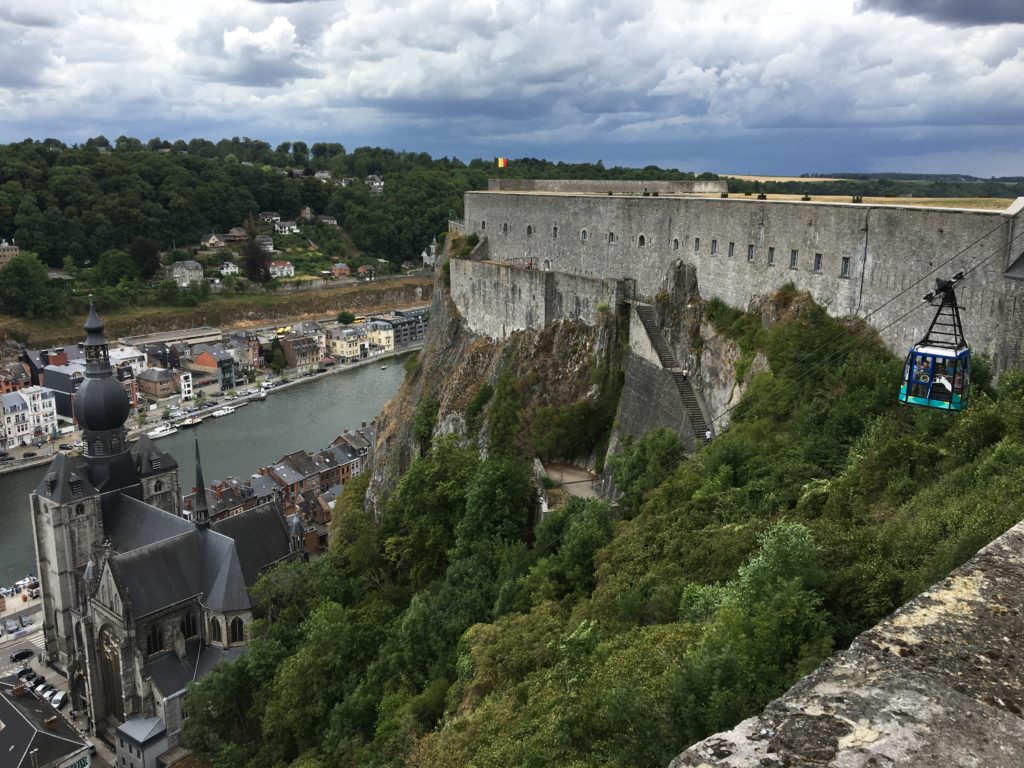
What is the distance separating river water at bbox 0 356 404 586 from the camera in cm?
4748

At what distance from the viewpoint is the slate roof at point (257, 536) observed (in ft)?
101

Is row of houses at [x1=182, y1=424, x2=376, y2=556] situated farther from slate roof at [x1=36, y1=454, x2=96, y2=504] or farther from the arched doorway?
the arched doorway

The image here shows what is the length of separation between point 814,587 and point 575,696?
10.4 feet

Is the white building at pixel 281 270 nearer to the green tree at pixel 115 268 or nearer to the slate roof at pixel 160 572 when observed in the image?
the green tree at pixel 115 268

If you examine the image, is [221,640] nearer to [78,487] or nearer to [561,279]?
[78,487]

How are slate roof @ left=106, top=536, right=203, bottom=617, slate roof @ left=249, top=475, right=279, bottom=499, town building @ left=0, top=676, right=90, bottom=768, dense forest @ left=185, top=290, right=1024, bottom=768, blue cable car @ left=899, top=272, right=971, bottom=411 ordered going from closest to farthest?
1. dense forest @ left=185, top=290, right=1024, bottom=768
2. blue cable car @ left=899, top=272, right=971, bottom=411
3. town building @ left=0, top=676, right=90, bottom=768
4. slate roof @ left=106, top=536, right=203, bottom=617
5. slate roof @ left=249, top=475, right=279, bottom=499

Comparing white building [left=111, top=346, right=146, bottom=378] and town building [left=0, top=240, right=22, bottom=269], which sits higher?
town building [left=0, top=240, right=22, bottom=269]

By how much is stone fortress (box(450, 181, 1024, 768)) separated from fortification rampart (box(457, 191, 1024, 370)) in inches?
1.5

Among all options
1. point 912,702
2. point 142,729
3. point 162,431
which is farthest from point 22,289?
point 912,702

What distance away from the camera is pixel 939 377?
1220cm

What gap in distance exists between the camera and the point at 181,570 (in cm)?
2975

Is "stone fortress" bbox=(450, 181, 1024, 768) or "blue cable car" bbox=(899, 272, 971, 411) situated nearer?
"stone fortress" bbox=(450, 181, 1024, 768)

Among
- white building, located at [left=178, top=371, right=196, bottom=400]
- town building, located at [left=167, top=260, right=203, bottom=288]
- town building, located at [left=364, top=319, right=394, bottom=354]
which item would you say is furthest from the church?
town building, located at [left=167, top=260, right=203, bottom=288]

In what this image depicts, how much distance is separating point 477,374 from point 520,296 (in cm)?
379
